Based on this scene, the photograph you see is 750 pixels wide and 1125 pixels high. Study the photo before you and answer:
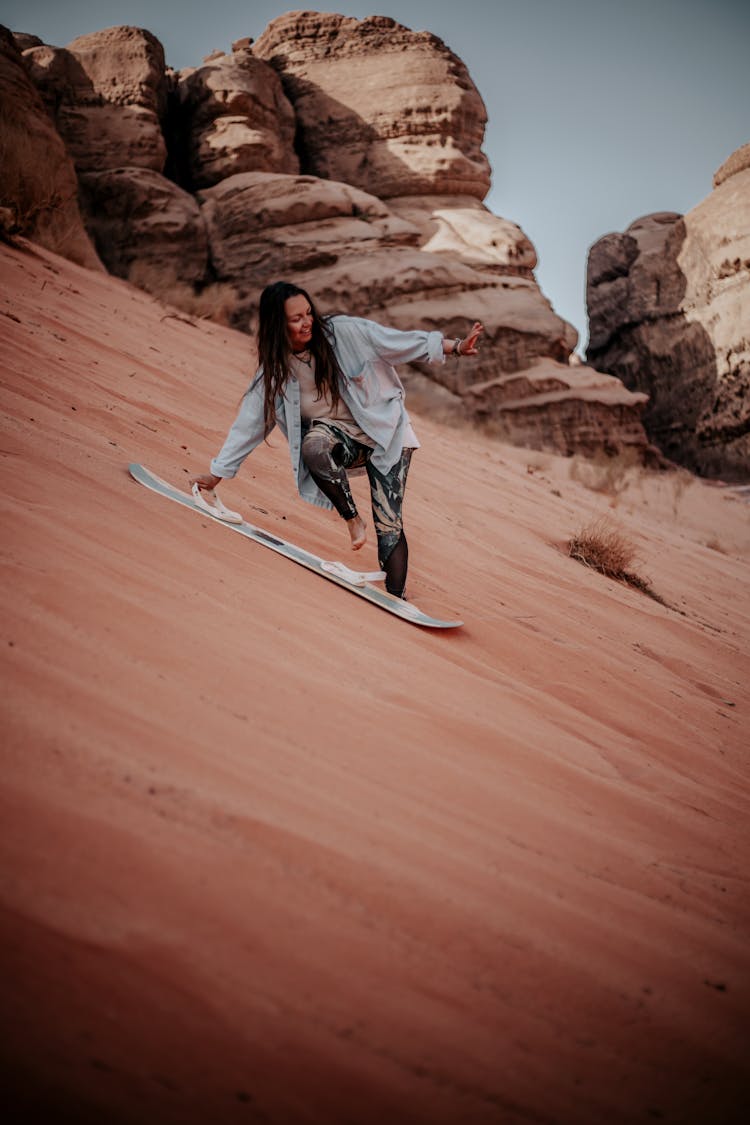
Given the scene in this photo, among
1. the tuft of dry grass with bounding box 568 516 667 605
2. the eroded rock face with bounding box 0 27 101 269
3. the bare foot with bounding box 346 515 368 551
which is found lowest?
the bare foot with bounding box 346 515 368 551

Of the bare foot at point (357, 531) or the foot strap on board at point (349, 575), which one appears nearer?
the foot strap on board at point (349, 575)

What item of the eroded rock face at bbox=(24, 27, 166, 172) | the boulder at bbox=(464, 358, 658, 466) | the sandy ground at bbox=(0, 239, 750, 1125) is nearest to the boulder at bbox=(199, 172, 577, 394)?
the boulder at bbox=(464, 358, 658, 466)

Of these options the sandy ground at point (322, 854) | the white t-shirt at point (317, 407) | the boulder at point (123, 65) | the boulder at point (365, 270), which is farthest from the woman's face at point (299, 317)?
the boulder at point (123, 65)

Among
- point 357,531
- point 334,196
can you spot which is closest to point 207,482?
point 357,531

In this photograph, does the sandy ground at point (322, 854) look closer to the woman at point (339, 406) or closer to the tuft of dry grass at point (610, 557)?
the woman at point (339, 406)

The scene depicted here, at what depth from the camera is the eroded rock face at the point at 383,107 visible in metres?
15.6

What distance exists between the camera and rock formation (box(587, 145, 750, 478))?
14163 millimetres

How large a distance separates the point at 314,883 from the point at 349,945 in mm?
123

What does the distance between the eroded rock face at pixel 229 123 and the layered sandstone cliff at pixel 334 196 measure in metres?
0.04

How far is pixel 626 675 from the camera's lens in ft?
10.4

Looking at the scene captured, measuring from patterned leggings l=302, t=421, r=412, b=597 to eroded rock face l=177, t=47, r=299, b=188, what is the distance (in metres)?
14.1

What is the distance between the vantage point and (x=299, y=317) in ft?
9.60

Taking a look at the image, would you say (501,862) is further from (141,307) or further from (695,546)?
(141,307)

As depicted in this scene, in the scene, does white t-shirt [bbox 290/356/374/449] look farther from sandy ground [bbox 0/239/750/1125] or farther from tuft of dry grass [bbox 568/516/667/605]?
tuft of dry grass [bbox 568/516/667/605]
